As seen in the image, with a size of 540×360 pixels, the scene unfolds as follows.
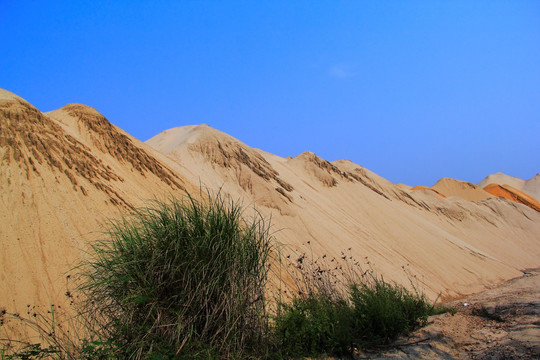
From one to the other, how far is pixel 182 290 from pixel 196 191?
9.08 metres

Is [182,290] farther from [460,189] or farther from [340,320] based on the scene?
[460,189]

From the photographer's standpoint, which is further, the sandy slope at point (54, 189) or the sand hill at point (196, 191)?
the sand hill at point (196, 191)

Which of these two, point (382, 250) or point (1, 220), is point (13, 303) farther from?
point (382, 250)

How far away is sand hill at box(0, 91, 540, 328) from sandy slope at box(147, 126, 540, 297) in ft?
0.24

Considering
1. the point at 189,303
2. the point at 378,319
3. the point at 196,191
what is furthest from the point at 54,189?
the point at 378,319

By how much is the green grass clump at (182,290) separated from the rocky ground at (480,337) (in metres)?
1.80

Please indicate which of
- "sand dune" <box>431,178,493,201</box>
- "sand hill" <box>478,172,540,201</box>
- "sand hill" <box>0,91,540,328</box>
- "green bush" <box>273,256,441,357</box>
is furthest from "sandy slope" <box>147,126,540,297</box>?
"sand hill" <box>478,172,540,201</box>

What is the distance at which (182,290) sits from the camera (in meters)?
4.18

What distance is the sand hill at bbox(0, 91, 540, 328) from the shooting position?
309 inches

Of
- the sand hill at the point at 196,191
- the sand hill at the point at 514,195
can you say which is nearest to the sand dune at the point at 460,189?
the sand hill at the point at 514,195

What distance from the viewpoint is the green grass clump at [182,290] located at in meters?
3.96

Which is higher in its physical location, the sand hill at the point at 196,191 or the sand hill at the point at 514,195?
the sand hill at the point at 514,195

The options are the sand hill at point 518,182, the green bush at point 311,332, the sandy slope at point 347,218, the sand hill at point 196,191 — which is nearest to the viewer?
the green bush at point 311,332

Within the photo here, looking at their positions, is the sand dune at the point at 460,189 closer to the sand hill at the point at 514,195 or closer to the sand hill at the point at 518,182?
the sand hill at the point at 514,195
